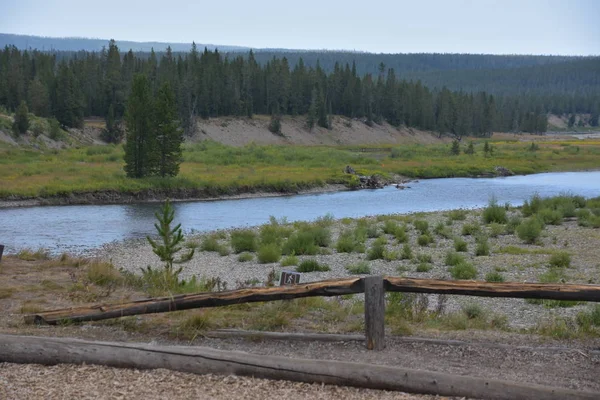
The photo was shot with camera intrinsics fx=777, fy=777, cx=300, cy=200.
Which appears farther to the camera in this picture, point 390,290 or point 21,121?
point 21,121

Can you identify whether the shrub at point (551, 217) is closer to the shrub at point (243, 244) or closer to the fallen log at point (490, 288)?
the shrub at point (243, 244)

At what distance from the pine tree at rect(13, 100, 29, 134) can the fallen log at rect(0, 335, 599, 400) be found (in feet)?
218

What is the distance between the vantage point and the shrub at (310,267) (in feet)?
70.2

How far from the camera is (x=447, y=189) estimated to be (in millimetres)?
57344

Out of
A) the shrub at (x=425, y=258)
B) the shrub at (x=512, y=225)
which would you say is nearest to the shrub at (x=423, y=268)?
the shrub at (x=425, y=258)

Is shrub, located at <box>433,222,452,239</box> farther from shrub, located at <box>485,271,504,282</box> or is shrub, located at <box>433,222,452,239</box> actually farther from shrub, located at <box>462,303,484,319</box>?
shrub, located at <box>462,303,484,319</box>

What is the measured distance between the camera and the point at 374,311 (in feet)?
28.9

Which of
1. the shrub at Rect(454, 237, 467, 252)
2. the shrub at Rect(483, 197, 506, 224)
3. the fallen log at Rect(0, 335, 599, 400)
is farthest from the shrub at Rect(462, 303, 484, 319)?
the shrub at Rect(483, 197, 506, 224)

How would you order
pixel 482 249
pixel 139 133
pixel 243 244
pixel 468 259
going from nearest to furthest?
pixel 468 259, pixel 482 249, pixel 243 244, pixel 139 133

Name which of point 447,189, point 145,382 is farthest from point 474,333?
point 447,189

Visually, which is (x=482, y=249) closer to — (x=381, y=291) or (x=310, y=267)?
(x=310, y=267)

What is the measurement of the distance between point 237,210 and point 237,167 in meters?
21.7

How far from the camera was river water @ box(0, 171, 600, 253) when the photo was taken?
32.6 metres

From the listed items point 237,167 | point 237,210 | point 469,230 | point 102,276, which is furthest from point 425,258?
point 237,167
